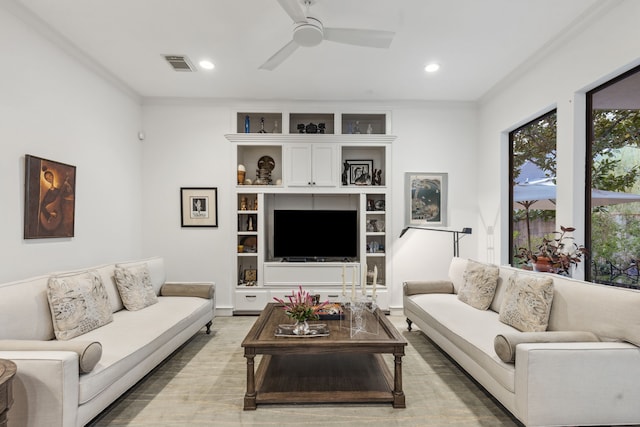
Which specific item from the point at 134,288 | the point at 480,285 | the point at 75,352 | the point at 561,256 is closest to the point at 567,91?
the point at 561,256

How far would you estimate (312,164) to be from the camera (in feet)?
15.2

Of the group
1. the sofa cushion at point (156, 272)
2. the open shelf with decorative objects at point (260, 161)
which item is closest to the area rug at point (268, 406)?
the sofa cushion at point (156, 272)

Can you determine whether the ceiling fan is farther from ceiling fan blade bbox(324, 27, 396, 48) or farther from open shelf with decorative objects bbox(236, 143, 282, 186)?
open shelf with decorative objects bbox(236, 143, 282, 186)

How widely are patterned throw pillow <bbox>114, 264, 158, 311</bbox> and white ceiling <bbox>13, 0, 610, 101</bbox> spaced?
7.17 ft

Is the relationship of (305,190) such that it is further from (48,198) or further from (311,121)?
(48,198)

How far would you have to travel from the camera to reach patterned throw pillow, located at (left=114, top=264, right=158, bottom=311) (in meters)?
3.22

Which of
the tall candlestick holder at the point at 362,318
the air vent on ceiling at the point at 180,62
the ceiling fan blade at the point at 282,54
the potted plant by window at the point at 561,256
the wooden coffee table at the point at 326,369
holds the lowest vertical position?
the wooden coffee table at the point at 326,369

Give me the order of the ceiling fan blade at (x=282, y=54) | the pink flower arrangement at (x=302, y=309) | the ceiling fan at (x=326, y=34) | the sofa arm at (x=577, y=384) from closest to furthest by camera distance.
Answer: the sofa arm at (x=577, y=384)
the ceiling fan at (x=326, y=34)
the pink flower arrangement at (x=302, y=309)
the ceiling fan blade at (x=282, y=54)

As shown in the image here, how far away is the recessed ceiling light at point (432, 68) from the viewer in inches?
144

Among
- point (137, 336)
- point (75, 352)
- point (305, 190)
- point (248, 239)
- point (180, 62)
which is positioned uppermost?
point (180, 62)

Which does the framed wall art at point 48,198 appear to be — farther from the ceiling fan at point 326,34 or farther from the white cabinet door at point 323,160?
the white cabinet door at point 323,160

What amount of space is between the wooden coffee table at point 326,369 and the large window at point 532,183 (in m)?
2.20

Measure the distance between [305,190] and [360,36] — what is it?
2.40 metres

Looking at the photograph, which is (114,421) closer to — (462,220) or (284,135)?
(284,135)
